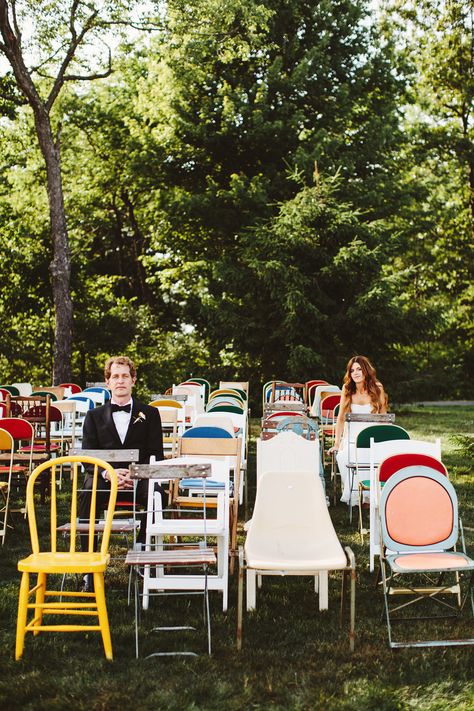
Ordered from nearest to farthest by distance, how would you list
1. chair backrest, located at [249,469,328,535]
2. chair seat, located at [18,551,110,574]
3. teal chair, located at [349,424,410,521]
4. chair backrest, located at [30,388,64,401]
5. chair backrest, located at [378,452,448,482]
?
1. chair seat, located at [18,551,110,574]
2. chair backrest, located at [249,469,328,535]
3. chair backrest, located at [378,452,448,482]
4. teal chair, located at [349,424,410,521]
5. chair backrest, located at [30,388,64,401]

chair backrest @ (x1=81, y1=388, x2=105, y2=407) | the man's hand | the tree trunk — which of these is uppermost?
the tree trunk

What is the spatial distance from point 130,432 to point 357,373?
12.7 ft

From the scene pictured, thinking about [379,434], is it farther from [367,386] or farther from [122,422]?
[122,422]

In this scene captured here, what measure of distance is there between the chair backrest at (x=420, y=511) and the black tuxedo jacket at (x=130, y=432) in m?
2.13

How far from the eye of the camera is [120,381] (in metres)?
6.93

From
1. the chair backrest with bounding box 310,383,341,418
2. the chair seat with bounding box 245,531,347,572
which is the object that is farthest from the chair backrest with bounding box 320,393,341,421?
the chair seat with bounding box 245,531,347,572

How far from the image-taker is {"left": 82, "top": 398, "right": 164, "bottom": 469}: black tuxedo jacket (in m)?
6.95

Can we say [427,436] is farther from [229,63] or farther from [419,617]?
[229,63]

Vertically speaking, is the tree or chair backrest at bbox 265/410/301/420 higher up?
the tree

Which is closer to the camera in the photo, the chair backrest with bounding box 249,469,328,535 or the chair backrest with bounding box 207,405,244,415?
the chair backrest with bounding box 249,469,328,535

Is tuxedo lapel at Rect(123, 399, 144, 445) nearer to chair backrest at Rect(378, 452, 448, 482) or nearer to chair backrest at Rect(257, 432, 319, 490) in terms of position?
chair backrest at Rect(257, 432, 319, 490)

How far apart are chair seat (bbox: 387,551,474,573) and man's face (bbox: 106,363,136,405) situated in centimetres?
257

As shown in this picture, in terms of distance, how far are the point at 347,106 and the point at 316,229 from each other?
5532 millimetres

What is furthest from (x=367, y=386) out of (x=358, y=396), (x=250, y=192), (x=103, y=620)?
(x=250, y=192)
